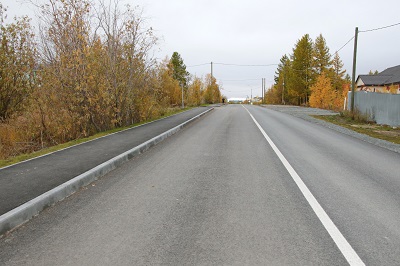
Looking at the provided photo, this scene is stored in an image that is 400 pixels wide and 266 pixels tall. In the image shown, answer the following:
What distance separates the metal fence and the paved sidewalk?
14.3 metres

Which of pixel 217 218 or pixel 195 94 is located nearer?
pixel 217 218

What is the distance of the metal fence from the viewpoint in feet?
52.4

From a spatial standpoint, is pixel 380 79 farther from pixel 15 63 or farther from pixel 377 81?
pixel 15 63

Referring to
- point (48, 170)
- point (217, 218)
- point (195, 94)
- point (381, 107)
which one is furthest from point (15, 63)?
point (195, 94)

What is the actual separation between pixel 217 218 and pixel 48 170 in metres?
3.85

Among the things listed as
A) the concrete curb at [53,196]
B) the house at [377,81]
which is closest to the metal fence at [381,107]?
the concrete curb at [53,196]

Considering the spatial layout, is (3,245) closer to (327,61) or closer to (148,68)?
(148,68)

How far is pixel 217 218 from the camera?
380 centimetres

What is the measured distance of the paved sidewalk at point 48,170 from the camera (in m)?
4.43

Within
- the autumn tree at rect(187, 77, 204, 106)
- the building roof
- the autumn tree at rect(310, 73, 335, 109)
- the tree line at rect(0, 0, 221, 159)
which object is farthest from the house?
the tree line at rect(0, 0, 221, 159)

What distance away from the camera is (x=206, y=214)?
3.92m

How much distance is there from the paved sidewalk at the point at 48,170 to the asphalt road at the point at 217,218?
A: 0.50 m

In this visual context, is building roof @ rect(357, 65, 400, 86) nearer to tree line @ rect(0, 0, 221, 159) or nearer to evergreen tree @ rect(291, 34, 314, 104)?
evergreen tree @ rect(291, 34, 314, 104)

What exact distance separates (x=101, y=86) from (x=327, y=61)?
54.1 metres
